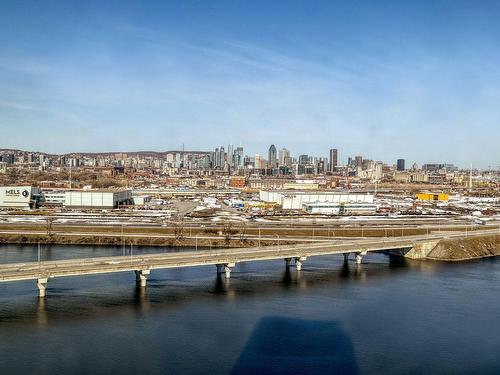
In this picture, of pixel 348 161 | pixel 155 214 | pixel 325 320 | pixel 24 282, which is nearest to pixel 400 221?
pixel 155 214

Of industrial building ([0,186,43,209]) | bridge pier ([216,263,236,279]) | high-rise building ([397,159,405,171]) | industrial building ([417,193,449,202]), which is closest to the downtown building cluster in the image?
high-rise building ([397,159,405,171])

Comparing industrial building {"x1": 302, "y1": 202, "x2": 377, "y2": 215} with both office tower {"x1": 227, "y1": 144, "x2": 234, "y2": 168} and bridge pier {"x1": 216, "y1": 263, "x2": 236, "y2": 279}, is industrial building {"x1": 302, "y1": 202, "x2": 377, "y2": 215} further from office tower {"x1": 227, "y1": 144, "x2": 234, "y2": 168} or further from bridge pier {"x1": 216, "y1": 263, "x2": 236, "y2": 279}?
office tower {"x1": 227, "y1": 144, "x2": 234, "y2": 168}

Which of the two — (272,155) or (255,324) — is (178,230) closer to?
(255,324)

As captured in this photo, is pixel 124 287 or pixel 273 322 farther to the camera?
pixel 124 287

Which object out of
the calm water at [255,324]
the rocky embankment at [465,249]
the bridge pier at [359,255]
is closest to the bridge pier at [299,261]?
the calm water at [255,324]

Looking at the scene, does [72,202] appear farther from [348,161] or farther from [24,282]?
[348,161]

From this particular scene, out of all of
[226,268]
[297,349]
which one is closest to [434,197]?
[226,268]
